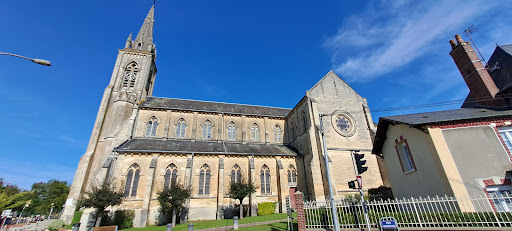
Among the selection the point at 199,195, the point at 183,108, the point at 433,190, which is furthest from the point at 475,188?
the point at 183,108

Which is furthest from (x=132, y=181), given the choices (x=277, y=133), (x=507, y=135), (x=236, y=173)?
(x=507, y=135)

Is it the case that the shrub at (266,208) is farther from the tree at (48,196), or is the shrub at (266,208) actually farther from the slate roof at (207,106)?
the tree at (48,196)

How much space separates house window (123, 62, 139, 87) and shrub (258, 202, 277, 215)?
879 inches

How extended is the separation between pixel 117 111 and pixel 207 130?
10.3 metres

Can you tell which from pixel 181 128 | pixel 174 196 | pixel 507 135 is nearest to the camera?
pixel 507 135

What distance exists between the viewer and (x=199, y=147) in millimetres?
22016

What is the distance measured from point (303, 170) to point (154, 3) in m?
Answer: 37.8

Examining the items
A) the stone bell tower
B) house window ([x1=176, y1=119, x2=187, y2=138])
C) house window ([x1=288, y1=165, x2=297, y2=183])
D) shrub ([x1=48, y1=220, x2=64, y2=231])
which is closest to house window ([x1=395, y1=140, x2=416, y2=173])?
house window ([x1=288, y1=165, x2=297, y2=183])

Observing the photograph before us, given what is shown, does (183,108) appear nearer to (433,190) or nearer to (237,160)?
(237,160)

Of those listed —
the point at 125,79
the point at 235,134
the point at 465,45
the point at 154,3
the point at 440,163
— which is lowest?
the point at 440,163

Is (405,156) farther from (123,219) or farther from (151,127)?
(151,127)

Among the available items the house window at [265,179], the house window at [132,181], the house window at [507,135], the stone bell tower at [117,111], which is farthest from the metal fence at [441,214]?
the stone bell tower at [117,111]

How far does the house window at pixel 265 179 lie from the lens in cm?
2125

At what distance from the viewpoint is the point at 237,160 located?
21.5 metres
